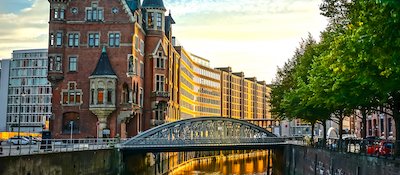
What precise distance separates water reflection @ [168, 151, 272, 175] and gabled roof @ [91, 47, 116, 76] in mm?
18519

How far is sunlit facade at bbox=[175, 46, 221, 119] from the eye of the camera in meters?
126

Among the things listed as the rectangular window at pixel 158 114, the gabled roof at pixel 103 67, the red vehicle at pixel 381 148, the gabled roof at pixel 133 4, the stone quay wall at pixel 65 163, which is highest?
the gabled roof at pixel 133 4

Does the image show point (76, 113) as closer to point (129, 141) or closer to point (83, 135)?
point (83, 135)

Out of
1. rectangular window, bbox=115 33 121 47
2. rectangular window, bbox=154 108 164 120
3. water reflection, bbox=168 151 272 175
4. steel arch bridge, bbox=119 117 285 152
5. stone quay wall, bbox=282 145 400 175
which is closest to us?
stone quay wall, bbox=282 145 400 175

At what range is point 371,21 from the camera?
66.8ft

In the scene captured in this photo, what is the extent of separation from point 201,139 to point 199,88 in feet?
320

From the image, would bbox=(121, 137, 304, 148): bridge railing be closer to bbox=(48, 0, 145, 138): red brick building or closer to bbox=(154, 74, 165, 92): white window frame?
bbox=(48, 0, 145, 138): red brick building

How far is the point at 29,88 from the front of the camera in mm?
153875

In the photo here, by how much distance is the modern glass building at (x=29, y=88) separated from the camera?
495ft

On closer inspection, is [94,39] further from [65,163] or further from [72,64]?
[65,163]

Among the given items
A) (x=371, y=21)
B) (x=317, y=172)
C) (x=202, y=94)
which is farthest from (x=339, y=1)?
(x=202, y=94)

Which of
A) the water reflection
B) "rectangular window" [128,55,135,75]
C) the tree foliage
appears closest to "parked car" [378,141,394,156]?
the tree foliage

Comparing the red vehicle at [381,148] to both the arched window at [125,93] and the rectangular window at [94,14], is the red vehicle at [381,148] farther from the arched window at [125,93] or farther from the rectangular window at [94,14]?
the rectangular window at [94,14]

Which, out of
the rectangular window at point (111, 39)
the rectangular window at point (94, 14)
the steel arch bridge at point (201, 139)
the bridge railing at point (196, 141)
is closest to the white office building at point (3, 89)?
the rectangular window at point (94, 14)
